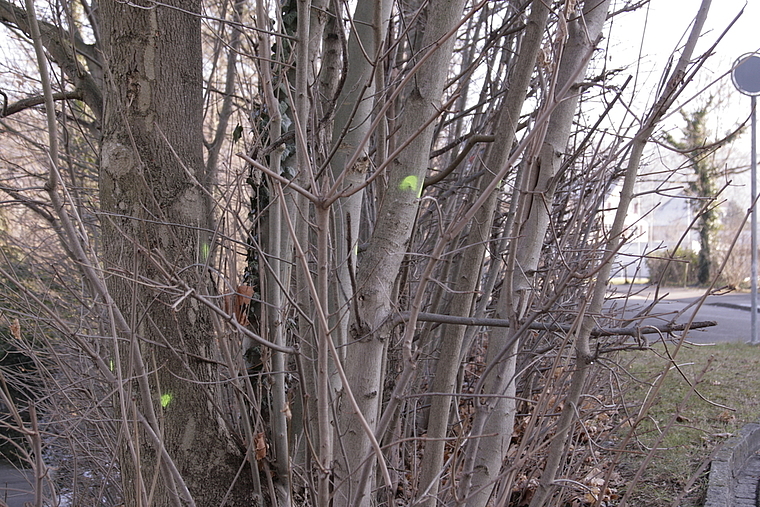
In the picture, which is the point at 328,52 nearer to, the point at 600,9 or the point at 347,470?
the point at 600,9

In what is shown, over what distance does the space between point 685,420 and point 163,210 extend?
4.55 meters

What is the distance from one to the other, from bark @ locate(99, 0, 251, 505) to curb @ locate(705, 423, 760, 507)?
282 cm

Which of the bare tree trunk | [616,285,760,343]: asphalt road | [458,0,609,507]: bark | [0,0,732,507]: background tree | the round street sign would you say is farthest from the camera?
[616,285,760,343]: asphalt road

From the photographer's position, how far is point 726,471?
12.2 feet

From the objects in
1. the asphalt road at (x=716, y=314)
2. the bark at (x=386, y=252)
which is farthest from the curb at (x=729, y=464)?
the bark at (x=386, y=252)

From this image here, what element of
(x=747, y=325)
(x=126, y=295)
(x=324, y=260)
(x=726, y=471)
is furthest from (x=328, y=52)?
(x=747, y=325)

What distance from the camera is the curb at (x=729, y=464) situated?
3398 mm

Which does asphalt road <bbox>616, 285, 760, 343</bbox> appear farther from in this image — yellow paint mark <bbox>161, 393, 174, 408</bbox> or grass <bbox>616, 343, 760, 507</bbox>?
yellow paint mark <bbox>161, 393, 174, 408</bbox>

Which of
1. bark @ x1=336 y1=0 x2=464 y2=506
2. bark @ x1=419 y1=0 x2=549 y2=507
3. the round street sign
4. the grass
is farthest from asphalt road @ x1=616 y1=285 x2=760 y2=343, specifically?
bark @ x1=336 y1=0 x2=464 y2=506

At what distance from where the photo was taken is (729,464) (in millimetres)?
3838

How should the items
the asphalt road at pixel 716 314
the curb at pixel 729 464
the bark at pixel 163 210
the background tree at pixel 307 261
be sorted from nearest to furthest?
1. the background tree at pixel 307 261
2. the bark at pixel 163 210
3. the curb at pixel 729 464
4. the asphalt road at pixel 716 314

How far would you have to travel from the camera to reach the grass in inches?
141

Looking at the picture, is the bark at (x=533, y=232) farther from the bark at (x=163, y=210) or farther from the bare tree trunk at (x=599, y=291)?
the bark at (x=163, y=210)

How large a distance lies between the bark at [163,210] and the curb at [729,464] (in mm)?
2822
